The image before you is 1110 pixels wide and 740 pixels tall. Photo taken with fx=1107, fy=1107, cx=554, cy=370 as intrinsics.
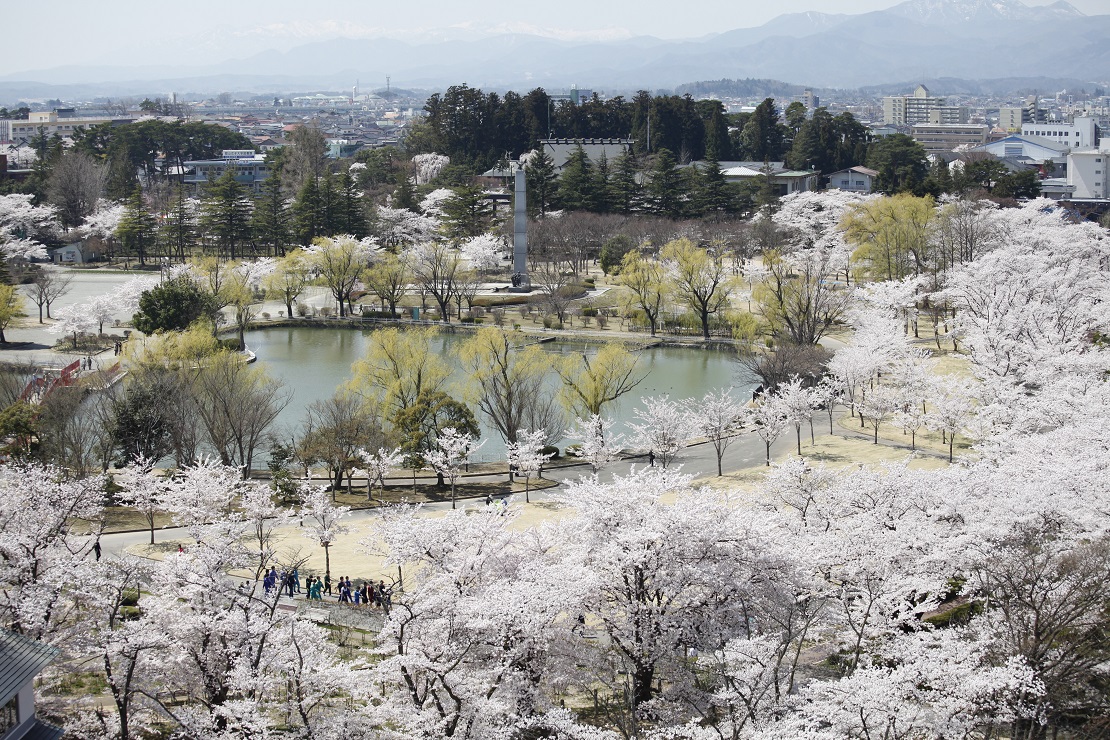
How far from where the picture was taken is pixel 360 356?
29.7 m

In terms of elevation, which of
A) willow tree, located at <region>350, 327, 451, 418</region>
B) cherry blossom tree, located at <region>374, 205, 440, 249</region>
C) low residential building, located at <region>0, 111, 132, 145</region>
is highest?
low residential building, located at <region>0, 111, 132, 145</region>

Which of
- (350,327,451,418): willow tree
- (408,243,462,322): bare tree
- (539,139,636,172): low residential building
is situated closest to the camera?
(350,327,451,418): willow tree

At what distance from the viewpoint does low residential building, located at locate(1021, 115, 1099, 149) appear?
8112 centimetres

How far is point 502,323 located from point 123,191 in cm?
2714

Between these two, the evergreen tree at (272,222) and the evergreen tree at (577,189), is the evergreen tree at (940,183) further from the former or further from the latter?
the evergreen tree at (272,222)

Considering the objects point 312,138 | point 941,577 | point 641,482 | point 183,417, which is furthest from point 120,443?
point 312,138

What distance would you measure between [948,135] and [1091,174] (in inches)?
1614

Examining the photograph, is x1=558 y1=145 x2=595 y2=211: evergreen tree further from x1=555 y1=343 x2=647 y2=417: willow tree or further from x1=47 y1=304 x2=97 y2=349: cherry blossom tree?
x1=555 y1=343 x2=647 y2=417: willow tree

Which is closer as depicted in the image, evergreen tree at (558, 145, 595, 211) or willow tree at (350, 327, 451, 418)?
willow tree at (350, 327, 451, 418)

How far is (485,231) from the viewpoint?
43031 millimetres

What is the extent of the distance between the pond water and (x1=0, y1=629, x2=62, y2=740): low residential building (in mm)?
12375

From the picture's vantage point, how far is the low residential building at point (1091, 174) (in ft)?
180

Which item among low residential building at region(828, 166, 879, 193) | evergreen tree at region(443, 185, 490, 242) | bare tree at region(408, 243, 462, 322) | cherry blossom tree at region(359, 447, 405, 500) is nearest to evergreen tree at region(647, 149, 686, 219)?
evergreen tree at region(443, 185, 490, 242)

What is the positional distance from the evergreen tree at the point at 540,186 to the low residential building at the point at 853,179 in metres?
14.0
